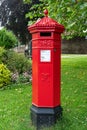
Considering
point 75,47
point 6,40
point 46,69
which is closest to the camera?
point 46,69

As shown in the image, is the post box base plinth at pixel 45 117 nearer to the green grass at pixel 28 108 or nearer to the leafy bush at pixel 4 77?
the green grass at pixel 28 108

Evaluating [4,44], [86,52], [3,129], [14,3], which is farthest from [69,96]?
[86,52]

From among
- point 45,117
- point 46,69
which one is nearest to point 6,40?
point 46,69

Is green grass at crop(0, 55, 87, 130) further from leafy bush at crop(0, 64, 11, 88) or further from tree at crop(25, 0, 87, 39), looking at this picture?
tree at crop(25, 0, 87, 39)

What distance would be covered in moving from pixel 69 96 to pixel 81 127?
2821mm

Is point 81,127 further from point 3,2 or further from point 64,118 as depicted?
point 3,2

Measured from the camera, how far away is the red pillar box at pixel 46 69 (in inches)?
255

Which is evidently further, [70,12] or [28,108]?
[70,12]

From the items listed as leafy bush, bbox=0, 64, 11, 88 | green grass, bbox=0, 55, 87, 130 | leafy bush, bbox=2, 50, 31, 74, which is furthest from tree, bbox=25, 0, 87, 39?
leafy bush, bbox=0, 64, 11, 88

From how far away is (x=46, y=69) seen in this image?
258 inches

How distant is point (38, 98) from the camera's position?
6641 millimetres

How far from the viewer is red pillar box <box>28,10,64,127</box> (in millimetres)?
6477

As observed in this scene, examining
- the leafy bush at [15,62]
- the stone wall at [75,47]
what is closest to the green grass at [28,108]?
the leafy bush at [15,62]

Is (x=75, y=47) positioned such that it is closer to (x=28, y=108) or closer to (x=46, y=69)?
(x=28, y=108)
